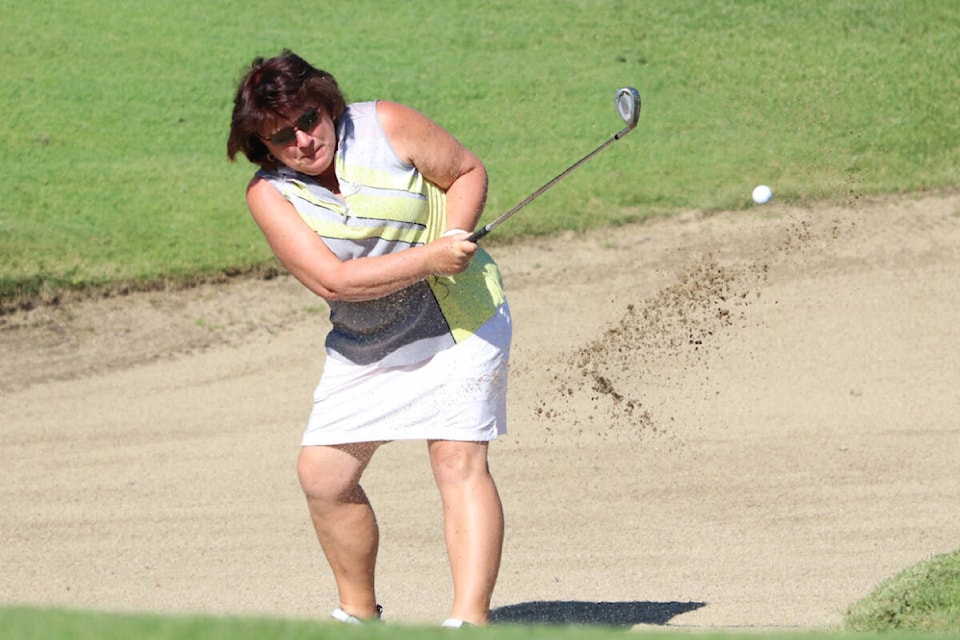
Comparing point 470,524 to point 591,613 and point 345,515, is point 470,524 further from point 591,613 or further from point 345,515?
point 591,613

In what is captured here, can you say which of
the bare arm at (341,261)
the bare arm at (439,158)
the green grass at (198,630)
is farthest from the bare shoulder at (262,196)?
the green grass at (198,630)

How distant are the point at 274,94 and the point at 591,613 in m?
2.16

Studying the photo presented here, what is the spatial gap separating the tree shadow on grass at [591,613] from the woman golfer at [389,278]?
3.38 feet

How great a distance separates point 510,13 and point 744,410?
5.60m

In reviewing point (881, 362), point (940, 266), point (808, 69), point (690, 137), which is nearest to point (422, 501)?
point (881, 362)

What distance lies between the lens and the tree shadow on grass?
480 cm

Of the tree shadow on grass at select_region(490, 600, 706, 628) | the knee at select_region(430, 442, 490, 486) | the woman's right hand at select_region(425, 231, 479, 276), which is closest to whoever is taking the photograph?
the woman's right hand at select_region(425, 231, 479, 276)

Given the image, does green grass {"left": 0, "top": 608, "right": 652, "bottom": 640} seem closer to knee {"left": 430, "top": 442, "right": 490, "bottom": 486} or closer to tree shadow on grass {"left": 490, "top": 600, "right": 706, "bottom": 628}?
knee {"left": 430, "top": 442, "right": 490, "bottom": 486}

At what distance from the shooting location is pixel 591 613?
4.93 meters

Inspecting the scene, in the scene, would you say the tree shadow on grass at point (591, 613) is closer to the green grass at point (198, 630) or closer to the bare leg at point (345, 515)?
the bare leg at point (345, 515)

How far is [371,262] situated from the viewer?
368 centimetres

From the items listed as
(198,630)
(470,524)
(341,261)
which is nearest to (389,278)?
(341,261)

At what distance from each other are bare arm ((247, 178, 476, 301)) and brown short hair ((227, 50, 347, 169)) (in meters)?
0.16

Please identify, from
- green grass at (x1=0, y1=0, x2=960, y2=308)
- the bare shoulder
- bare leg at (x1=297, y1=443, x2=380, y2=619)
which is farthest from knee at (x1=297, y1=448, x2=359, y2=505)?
green grass at (x1=0, y1=0, x2=960, y2=308)
